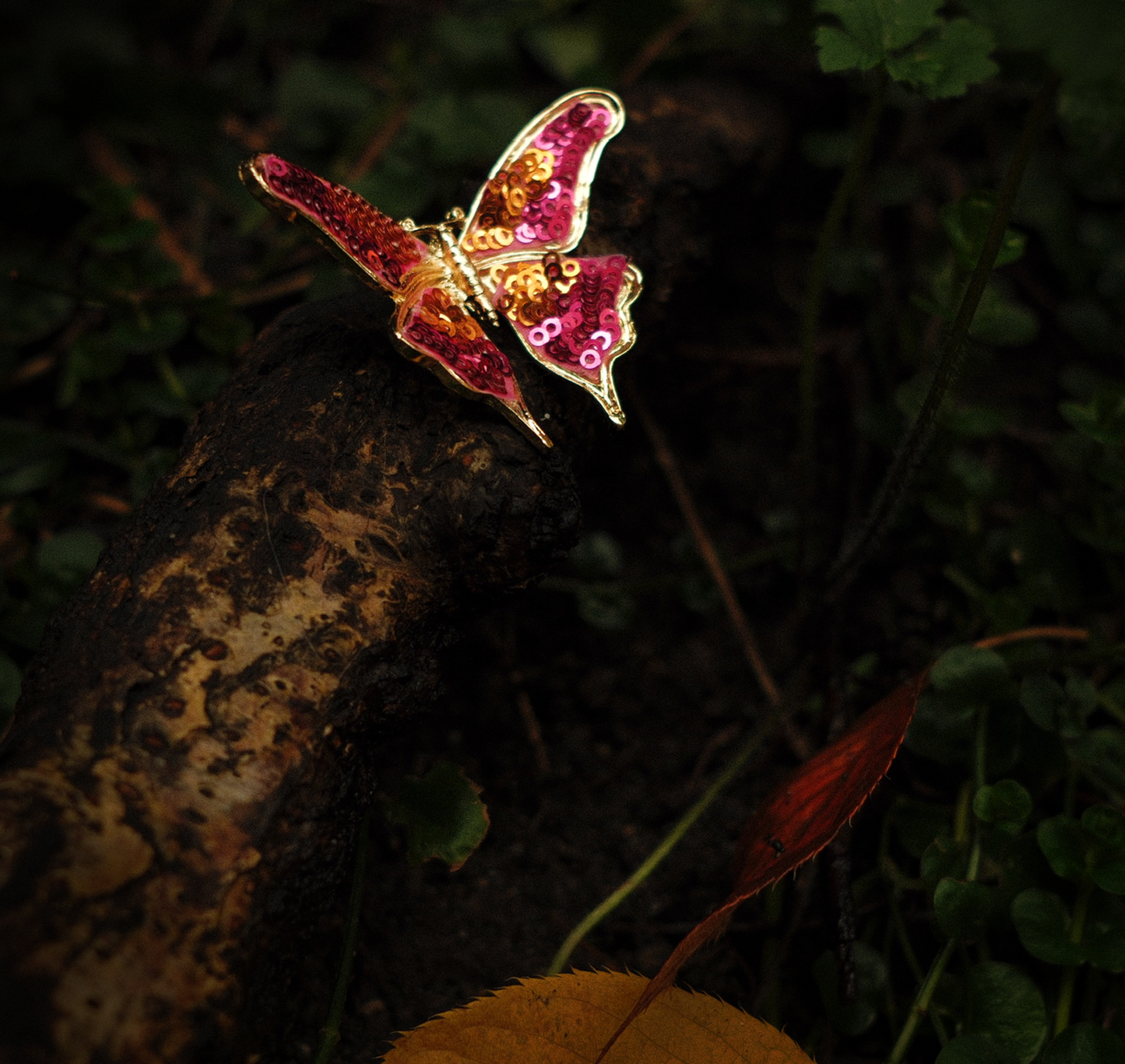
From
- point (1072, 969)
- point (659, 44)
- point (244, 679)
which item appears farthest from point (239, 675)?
point (659, 44)

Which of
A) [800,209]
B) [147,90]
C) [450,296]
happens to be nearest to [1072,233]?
[800,209]

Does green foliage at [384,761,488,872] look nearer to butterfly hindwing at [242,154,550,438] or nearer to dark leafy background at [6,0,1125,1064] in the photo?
dark leafy background at [6,0,1125,1064]

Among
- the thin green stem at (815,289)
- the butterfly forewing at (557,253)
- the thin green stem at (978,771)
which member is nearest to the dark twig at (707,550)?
the thin green stem at (815,289)

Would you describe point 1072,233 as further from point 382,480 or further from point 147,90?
point 147,90

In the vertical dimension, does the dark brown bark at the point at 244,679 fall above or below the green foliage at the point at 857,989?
above

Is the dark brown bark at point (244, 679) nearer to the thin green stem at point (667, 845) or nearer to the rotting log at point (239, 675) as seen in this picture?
the rotting log at point (239, 675)

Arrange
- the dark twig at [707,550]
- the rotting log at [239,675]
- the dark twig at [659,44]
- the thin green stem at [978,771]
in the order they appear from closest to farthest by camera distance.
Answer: the rotting log at [239,675], the thin green stem at [978,771], the dark twig at [707,550], the dark twig at [659,44]

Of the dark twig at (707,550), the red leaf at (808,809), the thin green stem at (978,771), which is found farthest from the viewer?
the dark twig at (707,550)
